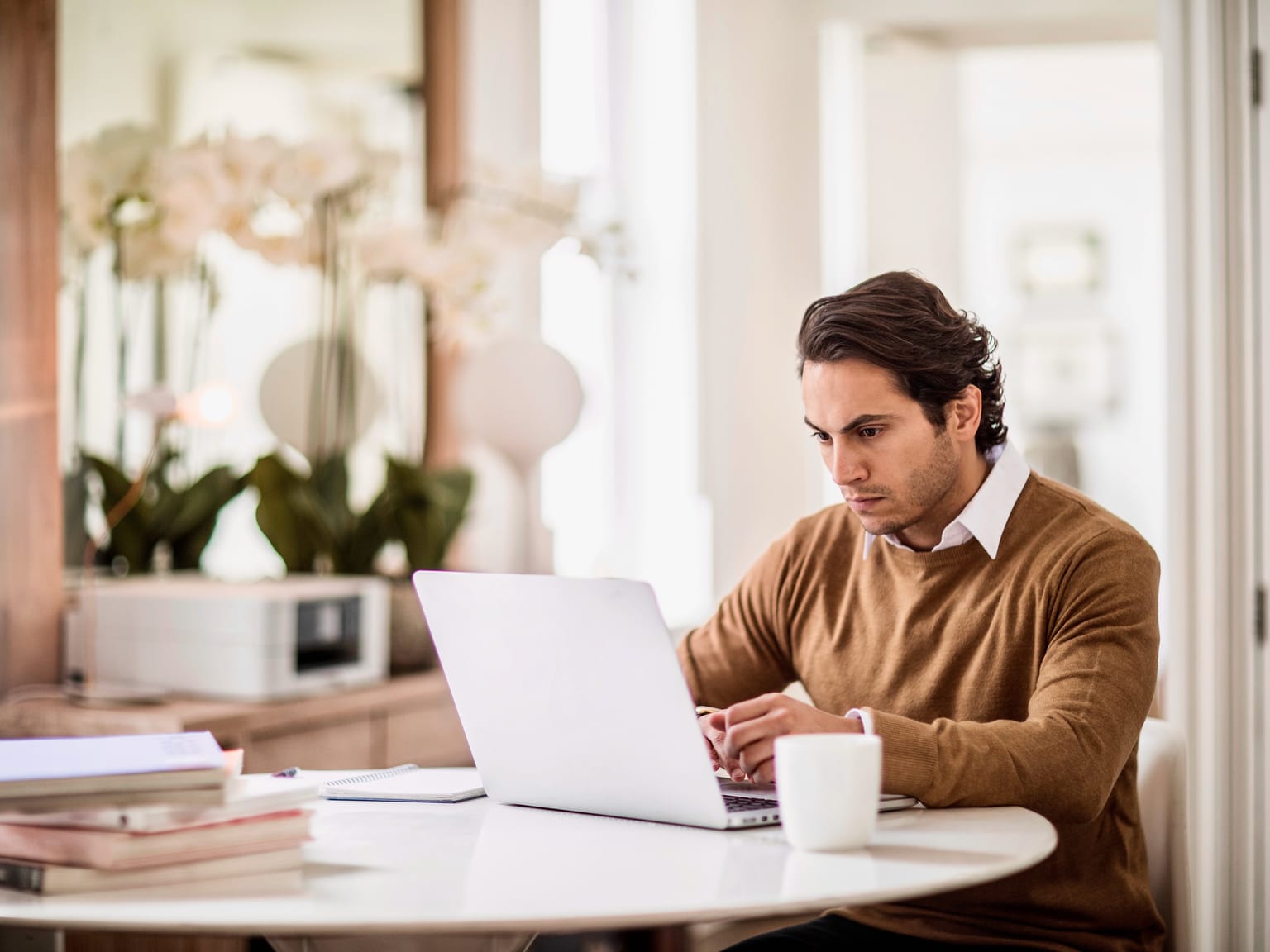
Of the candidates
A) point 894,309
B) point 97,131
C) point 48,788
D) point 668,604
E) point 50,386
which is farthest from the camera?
point 668,604

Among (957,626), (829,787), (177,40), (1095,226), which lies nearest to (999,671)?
(957,626)

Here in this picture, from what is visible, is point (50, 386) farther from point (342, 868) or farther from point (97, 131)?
point (342, 868)

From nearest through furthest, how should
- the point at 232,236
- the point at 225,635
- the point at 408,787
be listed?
the point at 408,787 → the point at 225,635 → the point at 232,236

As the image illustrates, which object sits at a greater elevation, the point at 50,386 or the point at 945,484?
the point at 50,386

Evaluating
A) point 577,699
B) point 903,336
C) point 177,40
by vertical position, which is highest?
point 177,40

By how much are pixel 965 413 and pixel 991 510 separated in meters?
0.12

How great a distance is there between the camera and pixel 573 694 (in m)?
1.25

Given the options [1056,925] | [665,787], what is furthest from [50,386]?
[1056,925]

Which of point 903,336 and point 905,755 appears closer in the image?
point 905,755

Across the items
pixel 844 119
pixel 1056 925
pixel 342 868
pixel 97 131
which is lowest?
pixel 1056 925

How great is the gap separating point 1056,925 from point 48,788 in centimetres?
96

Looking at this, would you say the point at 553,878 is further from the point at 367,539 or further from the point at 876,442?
the point at 367,539

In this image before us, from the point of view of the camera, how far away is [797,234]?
4.05m

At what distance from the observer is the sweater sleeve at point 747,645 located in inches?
69.2
